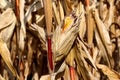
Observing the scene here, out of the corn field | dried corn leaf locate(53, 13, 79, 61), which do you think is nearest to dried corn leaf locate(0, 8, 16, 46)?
the corn field

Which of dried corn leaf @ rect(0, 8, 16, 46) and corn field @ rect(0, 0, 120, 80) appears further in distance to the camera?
dried corn leaf @ rect(0, 8, 16, 46)

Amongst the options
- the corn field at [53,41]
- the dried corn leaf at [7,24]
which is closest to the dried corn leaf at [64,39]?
the corn field at [53,41]

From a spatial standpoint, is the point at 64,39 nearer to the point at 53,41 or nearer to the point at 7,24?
the point at 53,41

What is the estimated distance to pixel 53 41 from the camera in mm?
1073

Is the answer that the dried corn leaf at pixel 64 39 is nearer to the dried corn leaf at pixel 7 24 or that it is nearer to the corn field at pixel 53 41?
the corn field at pixel 53 41

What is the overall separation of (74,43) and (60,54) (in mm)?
118

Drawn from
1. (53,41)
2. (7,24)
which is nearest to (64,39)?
(53,41)

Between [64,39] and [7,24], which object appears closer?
[64,39]

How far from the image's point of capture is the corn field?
111 centimetres

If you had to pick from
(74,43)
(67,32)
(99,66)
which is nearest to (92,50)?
(99,66)

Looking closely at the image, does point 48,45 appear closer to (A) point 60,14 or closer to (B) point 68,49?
(B) point 68,49

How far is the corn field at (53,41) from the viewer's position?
1.11m

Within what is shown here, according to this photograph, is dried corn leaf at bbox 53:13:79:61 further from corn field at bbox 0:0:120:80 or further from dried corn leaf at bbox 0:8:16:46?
dried corn leaf at bbox 0:8:16:46

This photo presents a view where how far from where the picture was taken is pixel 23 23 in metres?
1.30
